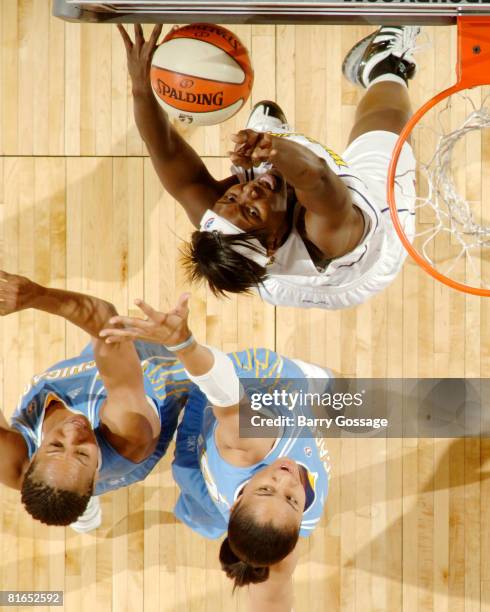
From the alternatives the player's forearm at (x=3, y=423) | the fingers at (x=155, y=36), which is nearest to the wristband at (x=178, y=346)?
the player's forearm at (x=3, y=423)

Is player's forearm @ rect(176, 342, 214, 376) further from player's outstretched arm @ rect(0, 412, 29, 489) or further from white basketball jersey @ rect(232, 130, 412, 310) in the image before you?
player's outstretched arm @ rect(0, 412, 29, 489)

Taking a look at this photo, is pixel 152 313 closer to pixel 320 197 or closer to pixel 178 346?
pixel 178 346

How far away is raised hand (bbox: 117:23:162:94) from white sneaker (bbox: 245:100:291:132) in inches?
15.6

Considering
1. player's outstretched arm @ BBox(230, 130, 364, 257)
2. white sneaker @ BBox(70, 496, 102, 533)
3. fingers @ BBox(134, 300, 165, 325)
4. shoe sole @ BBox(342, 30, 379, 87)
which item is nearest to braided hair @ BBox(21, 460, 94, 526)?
white sneaker @ BBox(70, 496, 102, 533)

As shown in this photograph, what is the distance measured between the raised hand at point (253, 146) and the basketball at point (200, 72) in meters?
0.27

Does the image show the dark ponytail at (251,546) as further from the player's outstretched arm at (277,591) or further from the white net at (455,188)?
the white net at (455,188)

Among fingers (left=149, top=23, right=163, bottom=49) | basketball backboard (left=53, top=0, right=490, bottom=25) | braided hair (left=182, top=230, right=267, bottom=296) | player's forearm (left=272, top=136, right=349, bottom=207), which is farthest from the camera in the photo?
braided hair (left=182, top=230, right=267, bottom=296)

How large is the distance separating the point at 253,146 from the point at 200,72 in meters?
0.33

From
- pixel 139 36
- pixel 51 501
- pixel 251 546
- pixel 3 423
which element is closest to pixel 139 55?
pixel 139 36

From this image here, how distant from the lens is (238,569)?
8.12 feet

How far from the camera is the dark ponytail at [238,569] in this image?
8.04ft

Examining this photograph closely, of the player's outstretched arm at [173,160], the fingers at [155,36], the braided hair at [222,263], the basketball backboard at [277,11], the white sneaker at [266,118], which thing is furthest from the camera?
the white sneaker at [266,118]

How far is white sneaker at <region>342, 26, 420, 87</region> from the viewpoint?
Result: 242 cm

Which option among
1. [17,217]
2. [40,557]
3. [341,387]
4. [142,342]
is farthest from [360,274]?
[40,557]
